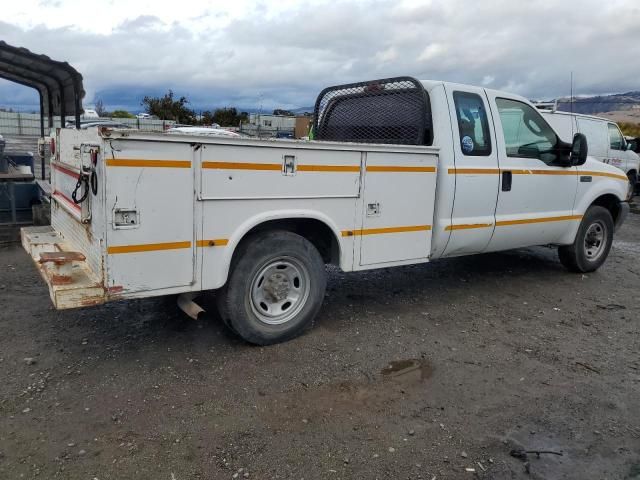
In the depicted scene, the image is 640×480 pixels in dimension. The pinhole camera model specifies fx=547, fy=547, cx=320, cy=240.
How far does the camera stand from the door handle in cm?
550

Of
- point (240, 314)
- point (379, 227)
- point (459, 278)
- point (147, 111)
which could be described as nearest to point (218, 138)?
point (240, 314)

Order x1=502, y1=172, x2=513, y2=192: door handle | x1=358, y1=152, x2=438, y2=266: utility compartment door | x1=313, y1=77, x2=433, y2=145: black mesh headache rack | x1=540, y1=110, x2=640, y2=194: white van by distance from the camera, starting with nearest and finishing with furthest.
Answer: x1=358, y1=152, x2=438, y2=266: utility compartment door, x1=313, y1=77, x2=433, y2=145: black mesh headache rack, x1=502, y1=172, x2=513, y2=192: door handle, x1=540, y1=110, x2=640, y2=194: white van

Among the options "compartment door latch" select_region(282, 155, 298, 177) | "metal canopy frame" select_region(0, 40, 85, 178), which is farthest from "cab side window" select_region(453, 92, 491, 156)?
"metal canopy frame" select_region(0, 40, 85, 178)

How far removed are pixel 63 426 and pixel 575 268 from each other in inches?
241

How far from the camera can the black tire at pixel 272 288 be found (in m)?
4.06

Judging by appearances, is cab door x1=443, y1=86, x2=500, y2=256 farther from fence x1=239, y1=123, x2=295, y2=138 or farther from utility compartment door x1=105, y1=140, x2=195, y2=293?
fence x1=239, y1=123, x2=295, y2=138

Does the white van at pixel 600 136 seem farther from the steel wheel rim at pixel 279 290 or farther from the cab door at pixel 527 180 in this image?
the steel wheel rim at pixel 279 290

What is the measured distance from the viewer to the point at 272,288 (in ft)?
14.1

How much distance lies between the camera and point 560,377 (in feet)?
13.5

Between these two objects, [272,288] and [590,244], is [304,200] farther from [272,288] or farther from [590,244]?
[590,244]

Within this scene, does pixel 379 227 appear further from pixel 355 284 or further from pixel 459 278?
pixel 459 278

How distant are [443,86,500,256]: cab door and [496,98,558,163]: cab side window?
27 cm

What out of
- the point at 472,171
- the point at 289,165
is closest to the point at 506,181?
the point at 472,171

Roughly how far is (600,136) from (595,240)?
8.65m
